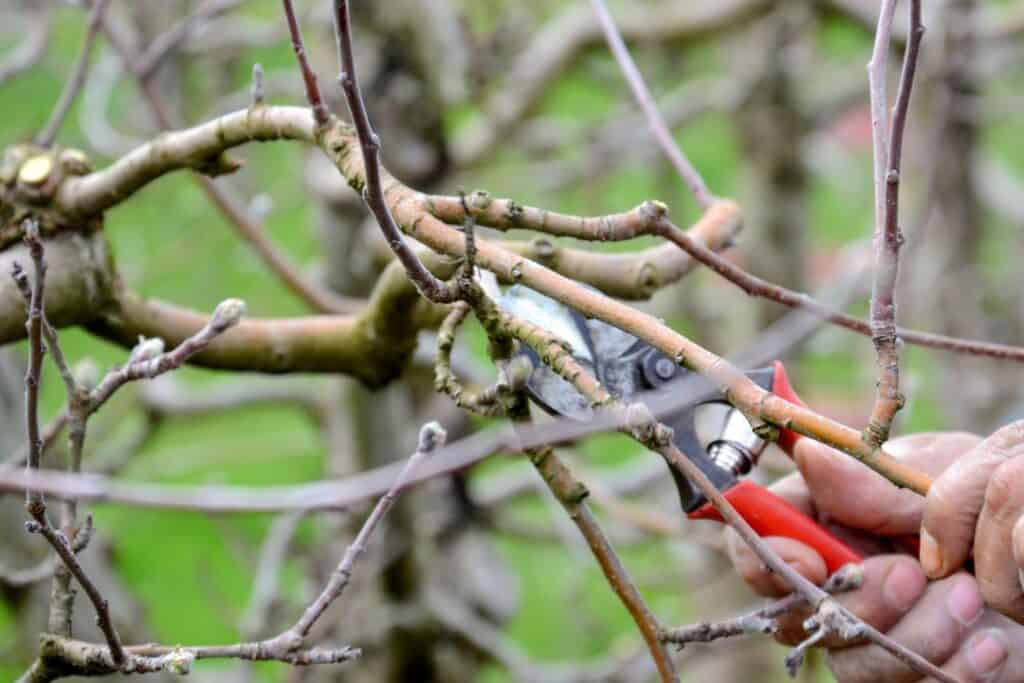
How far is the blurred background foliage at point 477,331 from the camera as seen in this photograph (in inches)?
155

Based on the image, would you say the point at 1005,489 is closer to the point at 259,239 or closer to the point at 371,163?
the point at 371,163

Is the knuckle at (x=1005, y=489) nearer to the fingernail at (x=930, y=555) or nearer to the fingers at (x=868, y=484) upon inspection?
the fingernail at (x=930, y=555)

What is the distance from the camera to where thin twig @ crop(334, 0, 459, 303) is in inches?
38.4

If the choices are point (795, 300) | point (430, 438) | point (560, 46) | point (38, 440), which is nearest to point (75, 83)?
point (38, 440)

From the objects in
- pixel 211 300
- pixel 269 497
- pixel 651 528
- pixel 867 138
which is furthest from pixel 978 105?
pixel 867 138

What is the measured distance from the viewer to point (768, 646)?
13.9ft

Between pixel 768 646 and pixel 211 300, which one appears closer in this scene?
pixel 768 646

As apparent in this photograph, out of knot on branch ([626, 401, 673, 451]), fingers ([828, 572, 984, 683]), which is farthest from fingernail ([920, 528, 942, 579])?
knot on branch ([626, 401, 673, 451])

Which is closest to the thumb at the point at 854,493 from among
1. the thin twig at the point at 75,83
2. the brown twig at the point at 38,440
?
the brown twig at the point at 38,440

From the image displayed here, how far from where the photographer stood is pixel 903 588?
4.88 ft

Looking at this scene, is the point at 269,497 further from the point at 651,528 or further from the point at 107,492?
the point at 651,528

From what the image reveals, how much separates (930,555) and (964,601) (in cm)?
18

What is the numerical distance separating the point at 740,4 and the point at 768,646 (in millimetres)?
2132

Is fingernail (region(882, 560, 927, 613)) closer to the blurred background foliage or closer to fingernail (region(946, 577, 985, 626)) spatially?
fingernail (region(946, 577, 985, 626))
